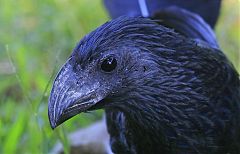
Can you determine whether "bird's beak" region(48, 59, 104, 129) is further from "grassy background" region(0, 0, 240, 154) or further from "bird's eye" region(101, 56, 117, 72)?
"grassy background" region(0, 0, 240, 154)

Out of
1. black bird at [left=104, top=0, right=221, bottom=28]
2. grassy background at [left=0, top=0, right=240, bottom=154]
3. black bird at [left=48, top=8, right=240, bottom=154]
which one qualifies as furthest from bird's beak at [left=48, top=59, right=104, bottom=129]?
black bird at [left=104, top=0, right=221, bottom=28]

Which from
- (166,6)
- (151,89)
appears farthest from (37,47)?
(151,89)

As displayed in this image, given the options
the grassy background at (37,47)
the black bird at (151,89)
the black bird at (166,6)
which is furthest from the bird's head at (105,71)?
the black bird at (166,6)

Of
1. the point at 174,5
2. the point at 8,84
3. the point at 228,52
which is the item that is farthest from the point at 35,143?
the point at 228,52

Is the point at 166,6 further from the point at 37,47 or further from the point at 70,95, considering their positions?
the point at 70,95

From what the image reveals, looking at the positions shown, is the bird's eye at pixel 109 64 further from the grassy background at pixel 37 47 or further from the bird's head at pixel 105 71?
the grassy background at pixel 37 47

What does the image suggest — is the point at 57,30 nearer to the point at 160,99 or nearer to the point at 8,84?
the point at 8,84

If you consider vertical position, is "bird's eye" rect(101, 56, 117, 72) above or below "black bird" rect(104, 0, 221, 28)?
below
